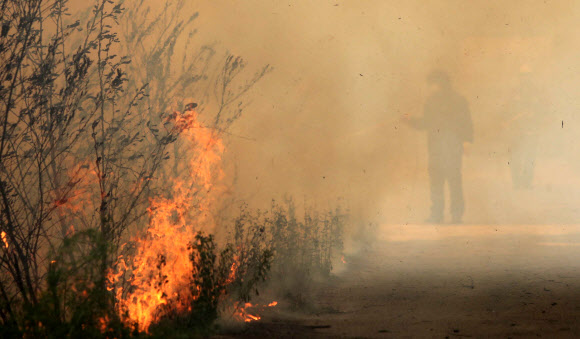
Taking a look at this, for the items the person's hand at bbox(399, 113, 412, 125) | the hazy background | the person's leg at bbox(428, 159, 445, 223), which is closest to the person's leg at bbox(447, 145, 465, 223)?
the person's leg at bbox(428, 159, 445, 223)

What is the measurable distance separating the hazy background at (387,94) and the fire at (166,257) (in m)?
1.37

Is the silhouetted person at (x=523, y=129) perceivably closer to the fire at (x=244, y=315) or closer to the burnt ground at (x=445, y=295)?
the burnt ground at (x=445, y=295)

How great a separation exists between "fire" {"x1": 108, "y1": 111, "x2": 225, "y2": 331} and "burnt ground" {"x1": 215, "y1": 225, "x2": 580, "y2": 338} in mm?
667

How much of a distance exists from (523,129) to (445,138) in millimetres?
4515

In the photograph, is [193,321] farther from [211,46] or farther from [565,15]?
[565,15]

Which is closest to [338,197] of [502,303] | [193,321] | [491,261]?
[491,261]

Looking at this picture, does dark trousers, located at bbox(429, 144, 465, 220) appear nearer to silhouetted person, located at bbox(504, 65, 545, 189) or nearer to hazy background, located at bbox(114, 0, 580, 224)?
hazy background, located at bbox(114, 0, 580, 224)

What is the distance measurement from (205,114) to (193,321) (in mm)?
4305

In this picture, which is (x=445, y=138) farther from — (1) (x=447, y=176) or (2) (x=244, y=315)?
(2) (x=244, y=315)

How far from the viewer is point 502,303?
6621 mm

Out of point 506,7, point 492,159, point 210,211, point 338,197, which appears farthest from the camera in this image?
point 492,159

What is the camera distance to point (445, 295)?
7.45m

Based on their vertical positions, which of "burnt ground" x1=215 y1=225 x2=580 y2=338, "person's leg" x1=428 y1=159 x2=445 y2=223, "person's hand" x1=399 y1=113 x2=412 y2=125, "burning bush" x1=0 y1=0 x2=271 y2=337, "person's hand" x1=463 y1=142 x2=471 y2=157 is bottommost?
"burnt ground" x1=215 y1=225 x2=580 y2=338

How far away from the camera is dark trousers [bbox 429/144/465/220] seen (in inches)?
761
